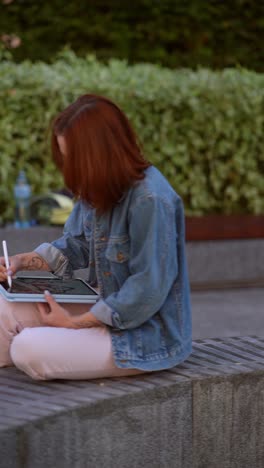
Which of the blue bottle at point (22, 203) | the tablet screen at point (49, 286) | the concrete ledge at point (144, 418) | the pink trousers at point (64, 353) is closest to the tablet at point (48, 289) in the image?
the tablet screen at point (49, 286)

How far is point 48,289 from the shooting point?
10.9ft

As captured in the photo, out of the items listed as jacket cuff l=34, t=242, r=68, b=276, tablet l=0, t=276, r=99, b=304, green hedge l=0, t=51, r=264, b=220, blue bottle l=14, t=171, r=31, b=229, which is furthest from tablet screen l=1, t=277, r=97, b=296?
green hedge l=0, t=51, r=264, b=220

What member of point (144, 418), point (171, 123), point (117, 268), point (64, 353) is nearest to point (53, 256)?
point (117, 268)

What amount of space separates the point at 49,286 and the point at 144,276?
0.46 metres

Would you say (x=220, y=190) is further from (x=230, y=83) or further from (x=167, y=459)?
(x=167, y=459)

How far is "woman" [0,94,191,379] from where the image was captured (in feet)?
10.1

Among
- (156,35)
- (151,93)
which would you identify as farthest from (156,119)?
(156,35)

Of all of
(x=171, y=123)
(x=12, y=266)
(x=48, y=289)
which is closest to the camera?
(x=48, y=289)

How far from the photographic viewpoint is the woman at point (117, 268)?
10.1 ft

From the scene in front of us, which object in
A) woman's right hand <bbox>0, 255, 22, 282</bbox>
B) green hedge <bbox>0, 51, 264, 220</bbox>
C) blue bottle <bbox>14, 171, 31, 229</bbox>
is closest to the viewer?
woman's right hand <bbox>0, 255, 22, 282</bbox>

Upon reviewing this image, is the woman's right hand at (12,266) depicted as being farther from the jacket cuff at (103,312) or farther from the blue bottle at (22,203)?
the blue bottle at (22,203)

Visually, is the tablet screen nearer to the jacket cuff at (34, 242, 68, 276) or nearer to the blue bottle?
the jacket cuff at (34, 242, 68, 276)

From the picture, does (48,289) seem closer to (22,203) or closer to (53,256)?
(53,256)

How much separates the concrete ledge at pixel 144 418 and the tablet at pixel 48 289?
0.28 m
